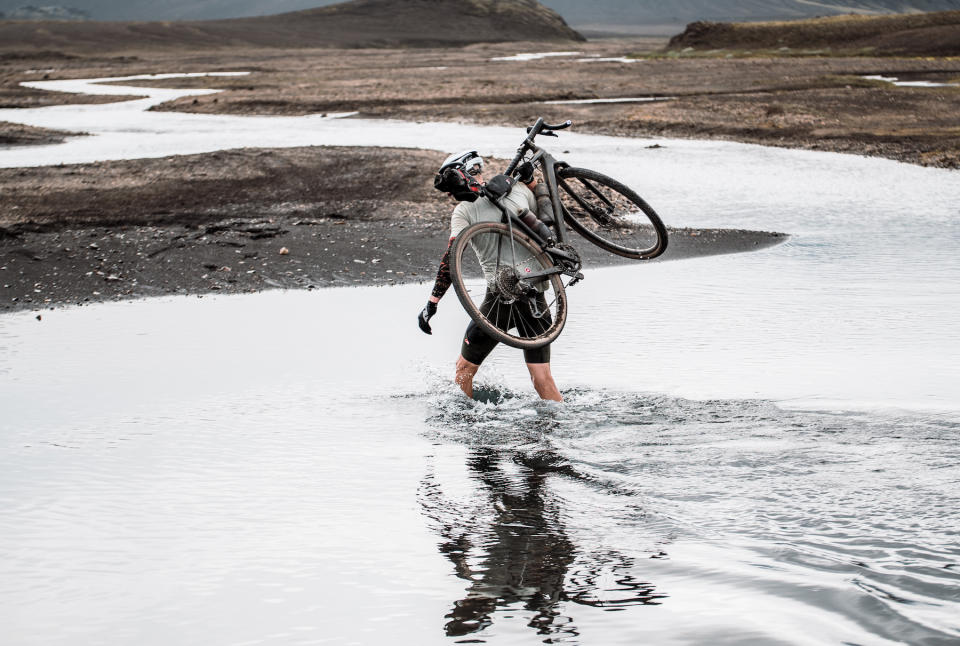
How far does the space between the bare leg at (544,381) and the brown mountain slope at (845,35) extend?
196 ft

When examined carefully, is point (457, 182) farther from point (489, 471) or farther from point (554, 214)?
point (489, 471)

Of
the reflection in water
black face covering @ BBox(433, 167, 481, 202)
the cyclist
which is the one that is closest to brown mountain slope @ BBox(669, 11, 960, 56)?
the cyclist

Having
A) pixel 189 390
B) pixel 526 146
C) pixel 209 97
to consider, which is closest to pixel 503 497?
pixel 526 146

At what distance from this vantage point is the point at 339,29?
149m

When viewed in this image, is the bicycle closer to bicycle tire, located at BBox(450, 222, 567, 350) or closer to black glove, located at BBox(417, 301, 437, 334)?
bicycle tire, located at BBox(450, 222, 567, 350)

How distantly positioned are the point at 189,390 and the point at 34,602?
428 centimetres

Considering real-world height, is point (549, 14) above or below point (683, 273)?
above

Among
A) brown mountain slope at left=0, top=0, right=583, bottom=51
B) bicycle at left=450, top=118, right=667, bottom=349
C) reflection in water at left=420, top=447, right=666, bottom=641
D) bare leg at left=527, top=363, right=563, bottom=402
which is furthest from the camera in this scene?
brown mountain slope at left=0, top=0, right=583, bottom=51

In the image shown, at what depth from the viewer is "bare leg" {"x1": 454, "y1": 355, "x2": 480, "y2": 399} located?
8.55 metres

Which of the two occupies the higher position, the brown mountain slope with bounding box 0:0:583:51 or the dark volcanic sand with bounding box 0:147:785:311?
the brown mountain slope with bounding box 0:0:583:51

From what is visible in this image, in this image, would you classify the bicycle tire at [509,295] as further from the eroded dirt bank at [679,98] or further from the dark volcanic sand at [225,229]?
the eroded dirt bank at [679,98]

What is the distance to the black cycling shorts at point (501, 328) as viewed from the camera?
793 centimetres

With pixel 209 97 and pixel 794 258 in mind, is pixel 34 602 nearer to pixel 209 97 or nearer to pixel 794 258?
pixel 794 258

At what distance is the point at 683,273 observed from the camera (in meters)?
14.5
